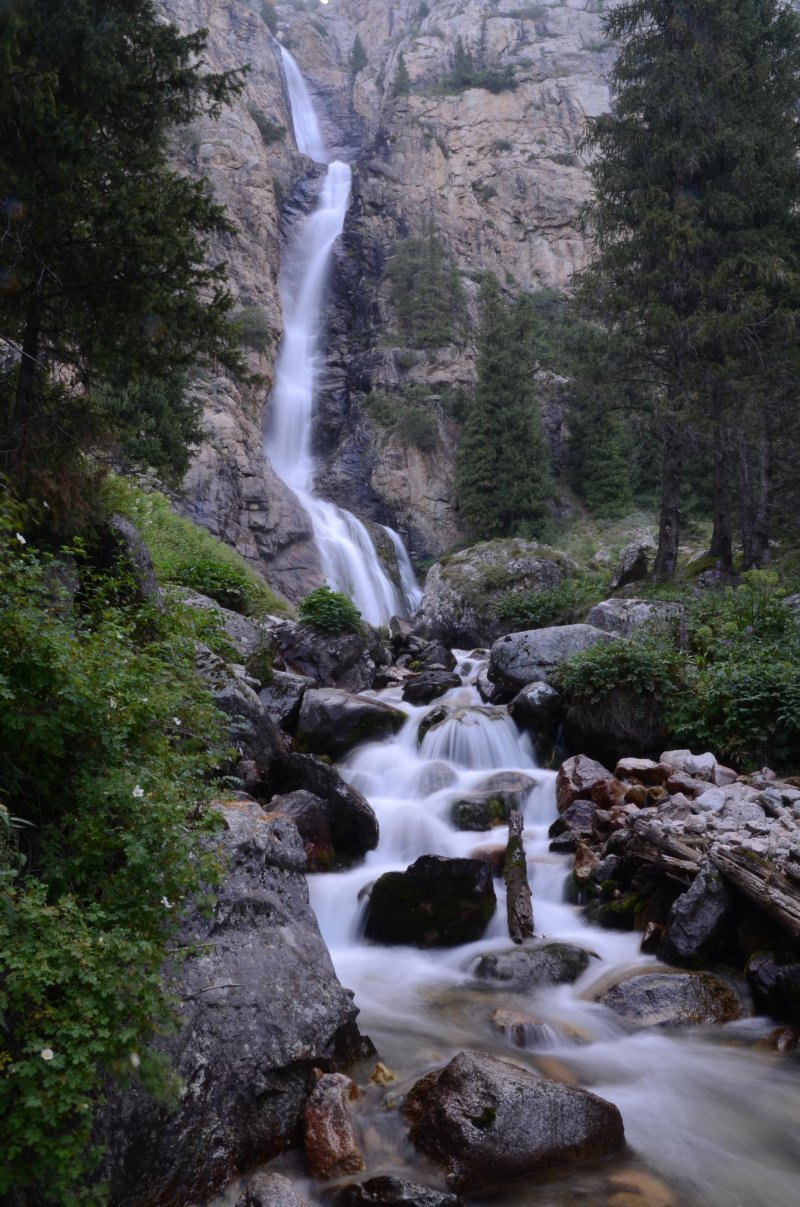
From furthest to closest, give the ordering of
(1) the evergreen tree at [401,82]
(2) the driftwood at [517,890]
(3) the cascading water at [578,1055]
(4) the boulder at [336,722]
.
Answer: (1) the evergreen tree at [401,82] < (4) the boulder at [336,722] < (2) the driftwood at [517,890] < (3) the cascading water at [578,1055]

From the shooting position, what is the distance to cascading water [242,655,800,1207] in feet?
13.0

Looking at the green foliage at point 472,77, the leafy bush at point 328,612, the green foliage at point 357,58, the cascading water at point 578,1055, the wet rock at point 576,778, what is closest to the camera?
the cascading water at point 578,1055

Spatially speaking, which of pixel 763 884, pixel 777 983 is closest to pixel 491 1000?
pixel 777 983

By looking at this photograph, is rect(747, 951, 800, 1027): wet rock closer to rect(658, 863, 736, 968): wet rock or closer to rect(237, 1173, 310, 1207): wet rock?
rect(658, 863, 736, 968): wet rock

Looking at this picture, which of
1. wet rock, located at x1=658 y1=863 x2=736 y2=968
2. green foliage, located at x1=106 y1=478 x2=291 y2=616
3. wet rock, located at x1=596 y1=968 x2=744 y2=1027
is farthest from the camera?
green foliage, located at x1=106 y1=478 x2=291 y2=616

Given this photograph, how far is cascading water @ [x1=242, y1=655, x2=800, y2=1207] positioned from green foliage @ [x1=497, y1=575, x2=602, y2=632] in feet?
30.7

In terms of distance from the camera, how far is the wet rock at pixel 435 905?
6836mm

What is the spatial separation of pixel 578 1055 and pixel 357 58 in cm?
8472

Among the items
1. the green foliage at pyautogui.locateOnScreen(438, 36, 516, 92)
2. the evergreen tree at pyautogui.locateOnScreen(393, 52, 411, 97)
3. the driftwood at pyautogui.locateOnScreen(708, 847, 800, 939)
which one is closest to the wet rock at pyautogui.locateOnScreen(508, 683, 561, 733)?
the driftwood at pyautogui.locateOnScreen(708, 847, 800, 939)

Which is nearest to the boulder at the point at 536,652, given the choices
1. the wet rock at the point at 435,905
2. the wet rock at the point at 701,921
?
the wet rock at the point at 435,905

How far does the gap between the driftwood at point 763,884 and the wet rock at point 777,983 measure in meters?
0.27

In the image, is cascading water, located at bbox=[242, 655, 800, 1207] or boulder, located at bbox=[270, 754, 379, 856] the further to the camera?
boulder, located at bbox=[270, 754, 379, 856]

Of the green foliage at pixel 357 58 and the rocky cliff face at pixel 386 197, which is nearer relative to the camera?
the rocky cliff face at pixel 386 197

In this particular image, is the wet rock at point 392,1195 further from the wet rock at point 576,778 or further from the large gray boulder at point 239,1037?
the wet rock at point 576,778
